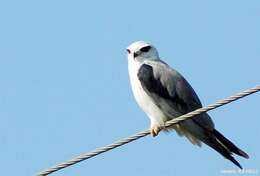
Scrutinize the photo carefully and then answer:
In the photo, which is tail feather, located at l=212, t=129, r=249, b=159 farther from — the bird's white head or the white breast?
the bird's white head

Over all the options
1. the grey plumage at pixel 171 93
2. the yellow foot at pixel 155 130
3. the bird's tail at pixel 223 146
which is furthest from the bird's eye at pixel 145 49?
the bird's tail at pixel 223 146

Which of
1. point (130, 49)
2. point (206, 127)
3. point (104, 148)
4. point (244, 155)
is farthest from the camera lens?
point (130, 49)

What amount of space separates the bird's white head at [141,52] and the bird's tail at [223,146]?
1.17 meters

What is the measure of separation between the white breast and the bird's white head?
22 centimetres

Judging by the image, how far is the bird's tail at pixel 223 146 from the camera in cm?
736

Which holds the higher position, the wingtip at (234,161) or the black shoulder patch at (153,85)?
the black shoulder patch at (153,85)

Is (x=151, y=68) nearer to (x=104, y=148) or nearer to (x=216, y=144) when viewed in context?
(x=216, y=144)

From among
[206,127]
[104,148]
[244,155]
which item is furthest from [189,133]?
[104,148]

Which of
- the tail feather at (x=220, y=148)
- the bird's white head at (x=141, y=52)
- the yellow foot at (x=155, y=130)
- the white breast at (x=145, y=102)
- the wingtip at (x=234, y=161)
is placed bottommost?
the wingtip at (x=234, y=161)

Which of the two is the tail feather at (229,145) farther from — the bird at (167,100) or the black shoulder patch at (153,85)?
the black shoulder patch at (153,85)

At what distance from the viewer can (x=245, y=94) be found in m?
5.86


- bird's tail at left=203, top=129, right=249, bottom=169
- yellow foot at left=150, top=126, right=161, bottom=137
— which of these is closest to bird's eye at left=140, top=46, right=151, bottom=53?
yellow foot at left=150, top=126, right=161, bottom=137

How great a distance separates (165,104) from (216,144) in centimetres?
71

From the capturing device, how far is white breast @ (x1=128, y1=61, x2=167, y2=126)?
8.02m
